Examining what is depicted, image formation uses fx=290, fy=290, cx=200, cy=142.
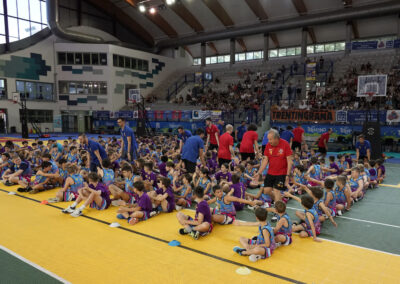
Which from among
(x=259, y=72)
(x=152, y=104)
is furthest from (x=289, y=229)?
(x=152, y=104)

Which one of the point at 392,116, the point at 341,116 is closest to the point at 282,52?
the point at 341,116

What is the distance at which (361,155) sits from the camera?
1205 centimetres

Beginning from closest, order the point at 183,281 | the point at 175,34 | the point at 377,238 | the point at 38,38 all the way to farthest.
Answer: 1. the point at 183,281
2. the point at 377,238
3. the point at 38,38
4. the point at 175,34

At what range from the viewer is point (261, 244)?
506 cm

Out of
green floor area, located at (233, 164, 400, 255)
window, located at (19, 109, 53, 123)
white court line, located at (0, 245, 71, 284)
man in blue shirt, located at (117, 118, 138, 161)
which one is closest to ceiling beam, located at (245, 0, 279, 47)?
window, located at (19, 109, 53, 123)

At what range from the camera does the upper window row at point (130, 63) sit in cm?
3678

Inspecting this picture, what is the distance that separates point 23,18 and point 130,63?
41.7 ft

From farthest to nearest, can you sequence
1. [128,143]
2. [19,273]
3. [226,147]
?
[128,143] → [226,147] → [19,273]

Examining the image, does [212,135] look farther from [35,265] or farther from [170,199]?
[35,265]

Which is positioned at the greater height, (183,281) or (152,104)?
(152,104)

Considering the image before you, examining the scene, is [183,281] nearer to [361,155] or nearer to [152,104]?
[361,155]

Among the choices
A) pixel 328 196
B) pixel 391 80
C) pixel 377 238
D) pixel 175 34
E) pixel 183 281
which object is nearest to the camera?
pixel 183 281

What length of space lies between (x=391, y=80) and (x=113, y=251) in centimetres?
2686

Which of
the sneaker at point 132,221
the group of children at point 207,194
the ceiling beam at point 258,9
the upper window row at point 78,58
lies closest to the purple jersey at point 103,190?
the group of children at point 207,194
